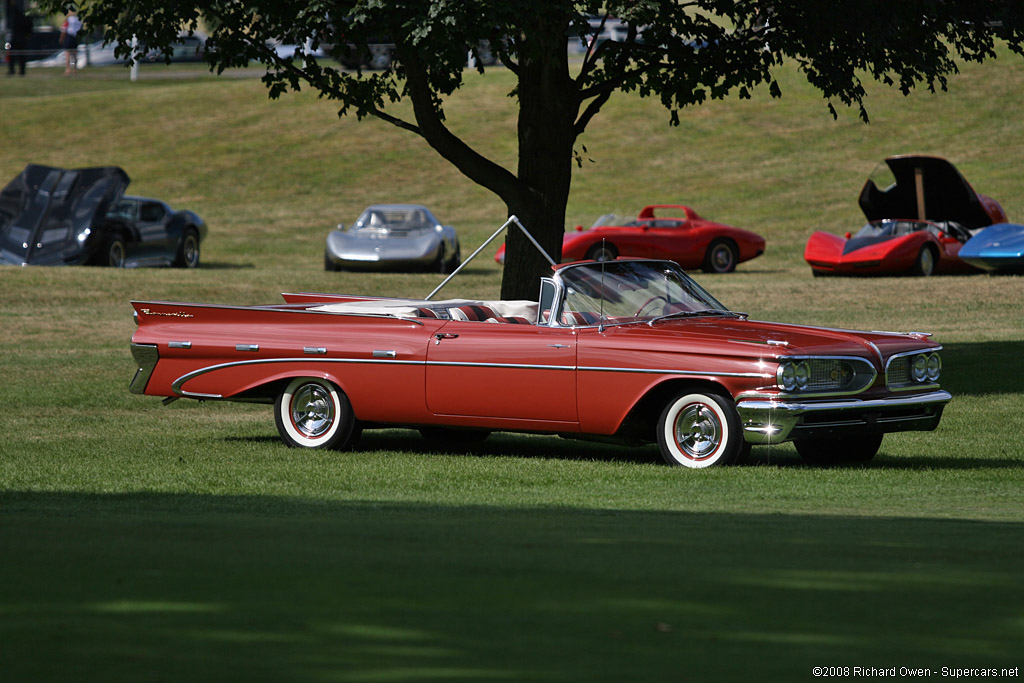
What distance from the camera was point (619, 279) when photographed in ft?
35.4

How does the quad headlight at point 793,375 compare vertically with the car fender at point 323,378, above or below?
above

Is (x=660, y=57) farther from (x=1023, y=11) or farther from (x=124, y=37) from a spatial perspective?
(x=124, y=37)

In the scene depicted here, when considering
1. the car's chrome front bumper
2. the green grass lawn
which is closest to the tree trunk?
the green grass lawn

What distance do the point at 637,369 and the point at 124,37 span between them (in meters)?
9.21

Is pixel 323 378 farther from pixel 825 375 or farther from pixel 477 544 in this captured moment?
pixel 477 544

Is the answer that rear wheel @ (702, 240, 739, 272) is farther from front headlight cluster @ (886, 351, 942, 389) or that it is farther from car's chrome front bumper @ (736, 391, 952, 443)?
car's chrome front bumper @ (736, 391, 952, 443)

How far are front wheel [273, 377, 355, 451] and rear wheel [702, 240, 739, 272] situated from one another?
21.1m

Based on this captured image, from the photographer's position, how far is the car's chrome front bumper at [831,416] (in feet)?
31.0

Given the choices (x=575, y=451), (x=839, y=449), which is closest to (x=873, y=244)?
(x=575, y=451)

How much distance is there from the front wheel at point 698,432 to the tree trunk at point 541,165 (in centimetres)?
652

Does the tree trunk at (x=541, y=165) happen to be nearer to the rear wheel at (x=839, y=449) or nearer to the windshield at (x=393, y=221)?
the rear wheel at (x=839, y=449)

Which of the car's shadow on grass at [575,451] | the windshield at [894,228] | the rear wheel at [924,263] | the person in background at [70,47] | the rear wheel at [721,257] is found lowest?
the rear wheel at [721,257]

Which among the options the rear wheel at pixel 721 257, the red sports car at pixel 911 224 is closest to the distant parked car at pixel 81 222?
the rear wheel at pixel 721 257

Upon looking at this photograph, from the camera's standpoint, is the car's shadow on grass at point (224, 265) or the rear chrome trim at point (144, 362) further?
the car's shadow on grass at point (224, 265)
